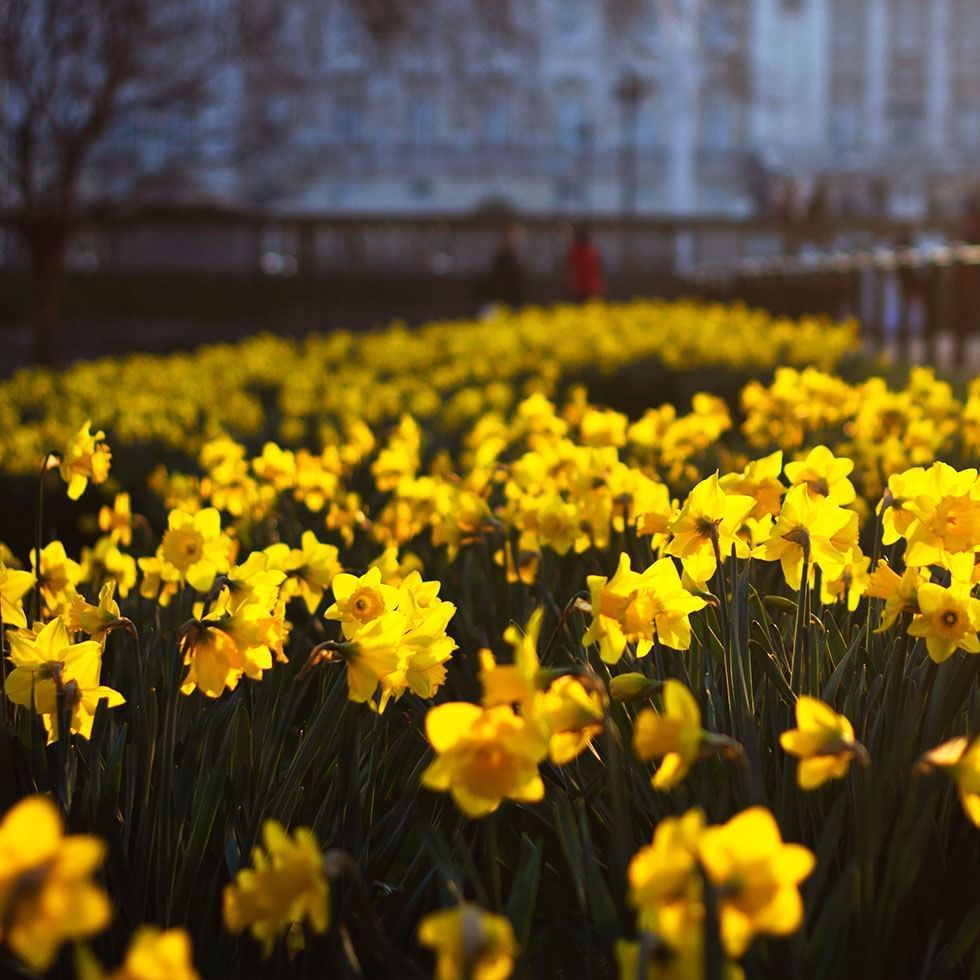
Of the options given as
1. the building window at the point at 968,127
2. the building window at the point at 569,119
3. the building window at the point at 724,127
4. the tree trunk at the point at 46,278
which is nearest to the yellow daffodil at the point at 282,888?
the tree trunk at the point at 46,278

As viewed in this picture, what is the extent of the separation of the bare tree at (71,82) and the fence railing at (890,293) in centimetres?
619

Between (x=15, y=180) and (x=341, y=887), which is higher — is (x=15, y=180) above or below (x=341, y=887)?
above

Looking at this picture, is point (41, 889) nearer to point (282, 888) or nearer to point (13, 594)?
point (282, 888)

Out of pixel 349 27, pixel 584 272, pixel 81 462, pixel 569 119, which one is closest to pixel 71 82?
pixel 349 27

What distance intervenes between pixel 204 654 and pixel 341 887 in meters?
0.31

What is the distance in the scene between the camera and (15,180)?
48.9ft

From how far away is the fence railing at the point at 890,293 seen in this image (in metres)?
11.7

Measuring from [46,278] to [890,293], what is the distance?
25.4 ft

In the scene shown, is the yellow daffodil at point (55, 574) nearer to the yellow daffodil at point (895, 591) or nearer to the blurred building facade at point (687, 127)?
the yellow daffodil at point (895, 591)

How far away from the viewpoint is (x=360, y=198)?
6019cm

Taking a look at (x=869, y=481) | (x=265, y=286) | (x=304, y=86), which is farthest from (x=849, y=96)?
(x=869, y=481)

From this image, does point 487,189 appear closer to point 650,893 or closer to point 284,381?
point 284,381

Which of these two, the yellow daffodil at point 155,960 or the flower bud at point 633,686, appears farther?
the flower bud at point 633,686

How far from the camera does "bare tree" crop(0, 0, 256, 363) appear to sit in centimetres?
1359
